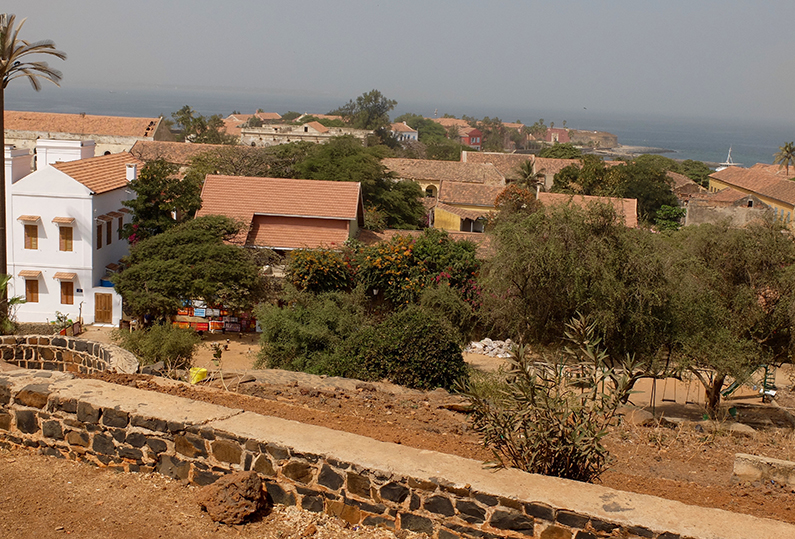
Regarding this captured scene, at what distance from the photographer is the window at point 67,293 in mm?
24250

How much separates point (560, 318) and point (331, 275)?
9406 mm

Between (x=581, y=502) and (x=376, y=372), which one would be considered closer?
(x=581, y=502)

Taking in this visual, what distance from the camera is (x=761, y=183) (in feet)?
207

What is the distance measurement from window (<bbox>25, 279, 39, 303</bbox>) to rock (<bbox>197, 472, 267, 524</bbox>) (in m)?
21.8

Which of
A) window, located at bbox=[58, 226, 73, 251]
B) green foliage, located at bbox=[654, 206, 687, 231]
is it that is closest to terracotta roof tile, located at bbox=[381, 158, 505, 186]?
green foliage, located at bbox=[654, 206, 687, 231]

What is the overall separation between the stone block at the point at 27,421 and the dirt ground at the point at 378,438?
213mm

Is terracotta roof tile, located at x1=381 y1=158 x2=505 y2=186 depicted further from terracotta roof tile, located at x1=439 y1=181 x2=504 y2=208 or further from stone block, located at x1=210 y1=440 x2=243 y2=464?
stone block, located at x1=210 y1=440 x2=243 y2=464

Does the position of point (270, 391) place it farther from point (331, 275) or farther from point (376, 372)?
point (331, 275)

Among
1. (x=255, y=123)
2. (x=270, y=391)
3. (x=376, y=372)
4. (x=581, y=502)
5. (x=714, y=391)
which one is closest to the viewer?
(x=581, y=502)

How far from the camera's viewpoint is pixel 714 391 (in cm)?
1586

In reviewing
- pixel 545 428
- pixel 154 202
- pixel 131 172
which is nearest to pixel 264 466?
pixel 545 428

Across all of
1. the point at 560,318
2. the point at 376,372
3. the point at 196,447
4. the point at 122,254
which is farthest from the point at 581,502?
the point at 122,254

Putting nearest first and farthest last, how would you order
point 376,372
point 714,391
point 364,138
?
1. point 376,372
2. point 714,391
3. point 364,138

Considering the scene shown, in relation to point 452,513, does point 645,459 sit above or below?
below
